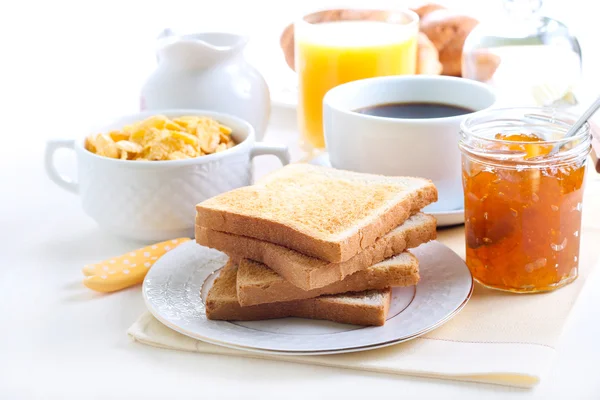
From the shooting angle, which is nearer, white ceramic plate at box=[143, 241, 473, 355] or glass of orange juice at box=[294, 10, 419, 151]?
white ceramic plate at box=[143, 241, 473, 355]

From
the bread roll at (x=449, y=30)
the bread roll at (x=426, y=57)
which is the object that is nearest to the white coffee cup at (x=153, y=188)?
the bread roll at (x=426, y=57)

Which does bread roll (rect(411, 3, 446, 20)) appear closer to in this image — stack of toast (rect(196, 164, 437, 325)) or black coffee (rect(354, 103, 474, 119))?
black coffee (rect(354, 103, 474, 119))

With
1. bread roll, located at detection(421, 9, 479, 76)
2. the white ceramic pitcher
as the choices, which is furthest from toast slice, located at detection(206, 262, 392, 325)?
bread roll, located at detection(421, 9, 479, 76)

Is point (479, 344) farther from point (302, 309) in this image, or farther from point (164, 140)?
point (164, 140)

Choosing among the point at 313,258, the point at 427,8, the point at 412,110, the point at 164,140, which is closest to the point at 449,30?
the point at 427,8

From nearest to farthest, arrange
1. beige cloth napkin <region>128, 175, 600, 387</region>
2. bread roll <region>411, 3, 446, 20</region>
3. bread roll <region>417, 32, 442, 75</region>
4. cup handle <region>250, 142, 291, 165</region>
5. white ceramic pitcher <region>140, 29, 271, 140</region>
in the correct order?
beige cloth napkin <region>128, 175, 600, 387</region> → cup handle <region>250, 142, 291, 165</region> → white ceramic pitcher <region>140, 29, 271, 140</region> → bread roll <region>417, 32, 442, 75</region> → bread roll <region>411, 3, 446, 20</region>

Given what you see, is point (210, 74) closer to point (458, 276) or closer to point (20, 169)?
point (20, 169)

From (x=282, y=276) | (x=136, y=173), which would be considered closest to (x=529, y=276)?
(x=282, y=276)

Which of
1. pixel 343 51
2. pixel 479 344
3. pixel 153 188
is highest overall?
pixel 343 51
